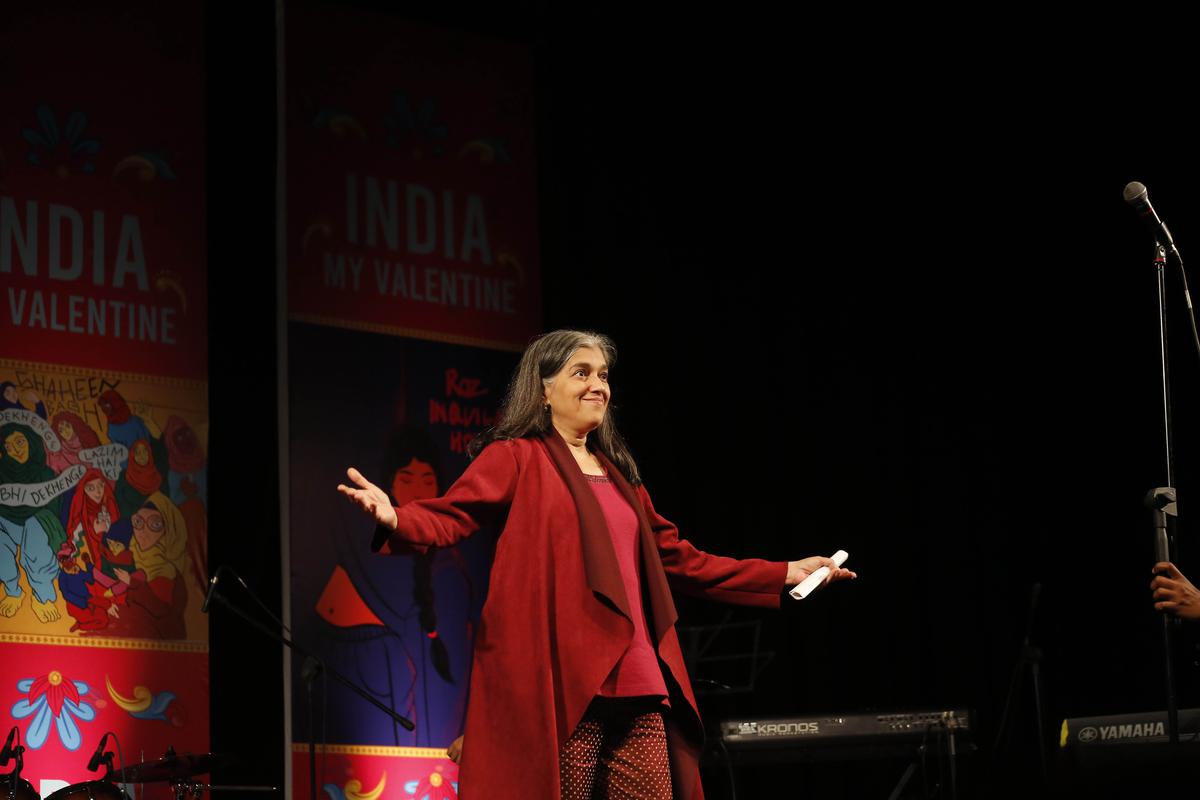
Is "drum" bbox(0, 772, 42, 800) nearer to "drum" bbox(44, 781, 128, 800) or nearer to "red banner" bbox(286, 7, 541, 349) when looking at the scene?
"drum" bbox(44, 781, 128, 800)

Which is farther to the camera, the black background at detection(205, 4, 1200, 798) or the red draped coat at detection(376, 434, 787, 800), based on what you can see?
the black background at detection(205, 4, 1200, 798)

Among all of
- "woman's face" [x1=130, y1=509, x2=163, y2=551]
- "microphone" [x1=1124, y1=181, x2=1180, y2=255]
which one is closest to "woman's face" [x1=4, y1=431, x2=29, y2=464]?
"woman's face" [x1=130, y1=509, x2=163, y2=551]

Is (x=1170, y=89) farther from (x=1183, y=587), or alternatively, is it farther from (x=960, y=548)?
(x=1183, y=587)

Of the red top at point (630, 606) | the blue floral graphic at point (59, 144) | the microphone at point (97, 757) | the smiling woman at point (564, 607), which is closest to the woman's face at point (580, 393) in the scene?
the smiling woman at point (564, 607)

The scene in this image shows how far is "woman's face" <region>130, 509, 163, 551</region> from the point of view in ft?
18.5

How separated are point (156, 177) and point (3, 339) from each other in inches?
33.4

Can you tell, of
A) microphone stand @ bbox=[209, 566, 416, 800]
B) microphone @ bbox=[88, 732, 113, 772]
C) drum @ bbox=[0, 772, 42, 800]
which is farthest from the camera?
microphone @ bbox=[88, 732, 113, 772]

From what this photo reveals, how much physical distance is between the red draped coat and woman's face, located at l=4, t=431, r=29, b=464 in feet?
9.38

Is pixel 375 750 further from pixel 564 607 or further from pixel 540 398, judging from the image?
pixel 564 607

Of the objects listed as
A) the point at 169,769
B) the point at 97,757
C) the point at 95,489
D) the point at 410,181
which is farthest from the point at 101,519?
the point at 410,181

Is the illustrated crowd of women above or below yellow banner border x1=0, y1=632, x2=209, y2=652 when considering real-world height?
above

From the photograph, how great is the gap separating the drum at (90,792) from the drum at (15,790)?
0.29 ft

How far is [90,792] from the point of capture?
4.94 meters

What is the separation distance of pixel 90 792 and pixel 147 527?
1.08 meters
